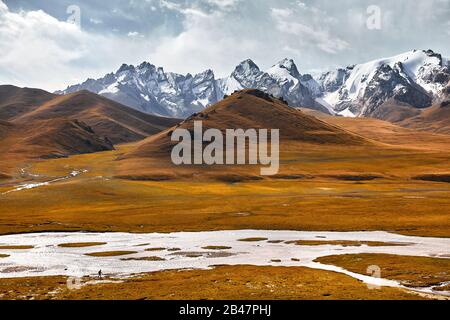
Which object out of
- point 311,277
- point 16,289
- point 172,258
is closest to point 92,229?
point 172,258

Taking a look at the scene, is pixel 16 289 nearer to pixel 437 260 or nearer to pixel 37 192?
pixel 437 260

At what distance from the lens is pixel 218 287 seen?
4916 cm

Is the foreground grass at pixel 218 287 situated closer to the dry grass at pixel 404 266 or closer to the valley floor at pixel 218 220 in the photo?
the valley floor at pixel 218 220

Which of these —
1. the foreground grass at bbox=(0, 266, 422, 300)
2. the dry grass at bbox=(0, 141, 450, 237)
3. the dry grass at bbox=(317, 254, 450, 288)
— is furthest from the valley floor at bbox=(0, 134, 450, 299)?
the dry grass at bbox=(317, 254, 450, 288)

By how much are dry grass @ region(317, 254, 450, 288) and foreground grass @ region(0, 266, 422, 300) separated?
239 inches

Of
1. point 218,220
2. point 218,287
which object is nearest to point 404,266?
point 218,287

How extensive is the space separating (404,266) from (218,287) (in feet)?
88.6

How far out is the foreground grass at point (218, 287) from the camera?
145ft

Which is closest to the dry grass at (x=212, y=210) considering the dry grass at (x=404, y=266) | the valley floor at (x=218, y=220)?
the valley floor at (x=218, y=220)

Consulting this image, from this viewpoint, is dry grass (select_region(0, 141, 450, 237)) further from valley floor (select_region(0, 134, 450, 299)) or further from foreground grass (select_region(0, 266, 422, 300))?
foreground grass (select_region(0, 266, 422, 300))

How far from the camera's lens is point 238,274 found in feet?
189

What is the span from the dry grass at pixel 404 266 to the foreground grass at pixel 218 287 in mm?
6076
